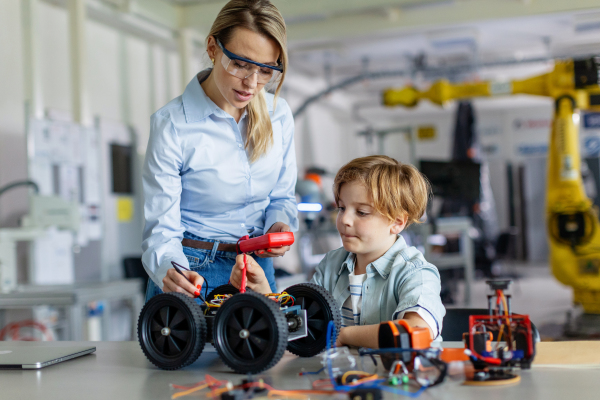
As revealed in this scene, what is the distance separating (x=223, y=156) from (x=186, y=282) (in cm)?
41

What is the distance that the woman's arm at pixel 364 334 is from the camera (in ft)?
3.35

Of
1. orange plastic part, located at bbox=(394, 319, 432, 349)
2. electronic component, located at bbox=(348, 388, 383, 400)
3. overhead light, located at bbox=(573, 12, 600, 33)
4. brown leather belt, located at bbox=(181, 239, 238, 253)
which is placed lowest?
electronic component, located at bbox=(348, 388, 383, 400)

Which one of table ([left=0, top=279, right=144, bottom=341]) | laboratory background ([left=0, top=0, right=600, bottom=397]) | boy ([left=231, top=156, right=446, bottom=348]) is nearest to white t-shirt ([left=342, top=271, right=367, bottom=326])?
boy ([left=231, top=156, right=446, bottom=348])

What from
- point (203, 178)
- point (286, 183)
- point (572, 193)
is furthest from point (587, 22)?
point (203, 178)

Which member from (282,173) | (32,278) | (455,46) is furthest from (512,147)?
(282,173)

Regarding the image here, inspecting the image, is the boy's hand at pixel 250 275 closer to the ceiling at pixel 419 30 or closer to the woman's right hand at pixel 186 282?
the woman's right hand at pixel 186 282

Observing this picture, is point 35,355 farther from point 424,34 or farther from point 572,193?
point 424,34

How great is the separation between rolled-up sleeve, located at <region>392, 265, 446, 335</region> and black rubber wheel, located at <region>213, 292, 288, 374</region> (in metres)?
0.31

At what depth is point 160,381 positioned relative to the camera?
909 millimetres

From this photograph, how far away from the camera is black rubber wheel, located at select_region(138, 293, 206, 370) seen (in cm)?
94

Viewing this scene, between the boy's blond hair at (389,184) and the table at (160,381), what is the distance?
0.38 m

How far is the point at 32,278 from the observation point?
3.56m

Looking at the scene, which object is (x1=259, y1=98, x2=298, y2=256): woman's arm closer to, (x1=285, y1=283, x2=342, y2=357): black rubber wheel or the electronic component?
(x1=285, y1=283, x2=342, y2=357): black rubber wheel

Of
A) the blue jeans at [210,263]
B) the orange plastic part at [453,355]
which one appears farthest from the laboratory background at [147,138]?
the orange plastic part at [453,355]
